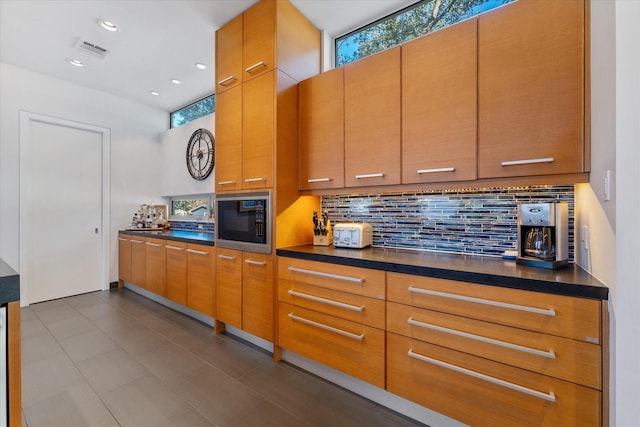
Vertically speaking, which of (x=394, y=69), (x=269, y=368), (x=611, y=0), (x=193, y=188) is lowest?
(x=269, y=368)

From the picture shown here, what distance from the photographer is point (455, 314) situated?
1335 mm

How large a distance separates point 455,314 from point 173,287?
2.90 meters

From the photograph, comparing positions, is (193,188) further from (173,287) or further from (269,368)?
(269,368)

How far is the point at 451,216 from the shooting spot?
1.92 metres

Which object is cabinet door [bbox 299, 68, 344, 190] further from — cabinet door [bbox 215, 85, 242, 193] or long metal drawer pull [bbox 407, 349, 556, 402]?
long metal drawer pull [bbox 407, 349, 556, 402]

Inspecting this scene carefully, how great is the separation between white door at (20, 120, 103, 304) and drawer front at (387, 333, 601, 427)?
4.29 m

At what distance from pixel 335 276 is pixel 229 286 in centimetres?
118

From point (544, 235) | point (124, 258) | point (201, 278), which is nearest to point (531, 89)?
point (544, 235)

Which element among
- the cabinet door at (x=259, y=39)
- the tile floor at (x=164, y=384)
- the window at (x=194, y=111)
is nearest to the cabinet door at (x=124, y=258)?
the tile floor at (x=164, y=384)

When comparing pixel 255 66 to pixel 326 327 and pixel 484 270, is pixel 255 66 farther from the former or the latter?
pixel 484 270

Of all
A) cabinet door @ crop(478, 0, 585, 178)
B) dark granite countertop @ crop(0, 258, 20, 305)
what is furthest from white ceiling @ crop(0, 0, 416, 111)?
dark granite countertop @ crop(0, 258, 20, 305)

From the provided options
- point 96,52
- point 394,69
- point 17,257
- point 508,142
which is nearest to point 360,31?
point 394,69

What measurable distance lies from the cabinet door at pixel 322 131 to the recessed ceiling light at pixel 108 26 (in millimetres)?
1862

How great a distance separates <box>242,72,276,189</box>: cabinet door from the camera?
2.18 meters
